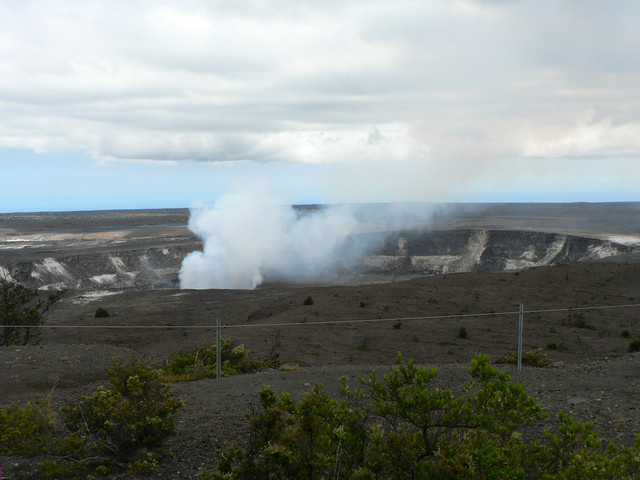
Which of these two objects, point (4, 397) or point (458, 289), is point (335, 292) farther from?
point (4, 397)

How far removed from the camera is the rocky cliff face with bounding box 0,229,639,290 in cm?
5459

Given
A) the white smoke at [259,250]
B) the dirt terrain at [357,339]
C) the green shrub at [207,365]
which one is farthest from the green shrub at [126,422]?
the white smoke at [259,250]

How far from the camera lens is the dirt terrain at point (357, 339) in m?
7.89

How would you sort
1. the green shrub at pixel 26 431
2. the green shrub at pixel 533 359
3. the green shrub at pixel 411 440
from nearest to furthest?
the green shrub at pixel 411 440 < the green shrub at pixel 26 431 < the green shrub at pixel 533 359

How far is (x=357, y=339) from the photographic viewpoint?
19.1m

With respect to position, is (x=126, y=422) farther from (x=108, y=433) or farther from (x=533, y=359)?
(x=533, y=359)

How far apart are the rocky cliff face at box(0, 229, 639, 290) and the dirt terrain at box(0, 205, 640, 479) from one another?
41.3 ft

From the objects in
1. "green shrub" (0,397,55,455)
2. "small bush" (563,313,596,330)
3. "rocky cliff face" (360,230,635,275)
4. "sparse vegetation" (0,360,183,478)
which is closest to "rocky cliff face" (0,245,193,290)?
"rocky cliff face" (360,230,635,275)

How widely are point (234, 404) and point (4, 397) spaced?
14.7 ft

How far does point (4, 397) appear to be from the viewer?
972cm

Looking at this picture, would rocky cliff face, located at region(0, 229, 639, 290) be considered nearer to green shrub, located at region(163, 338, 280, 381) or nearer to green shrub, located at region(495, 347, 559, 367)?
green shrub, located at region(495, 347, 559, 367)

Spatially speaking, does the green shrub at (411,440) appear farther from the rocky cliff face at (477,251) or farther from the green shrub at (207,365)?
the rocky cliff face at (477,251)

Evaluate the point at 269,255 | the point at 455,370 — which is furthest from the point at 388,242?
the point at 455,370

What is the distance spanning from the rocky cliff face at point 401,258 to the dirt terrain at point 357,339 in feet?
41.3
